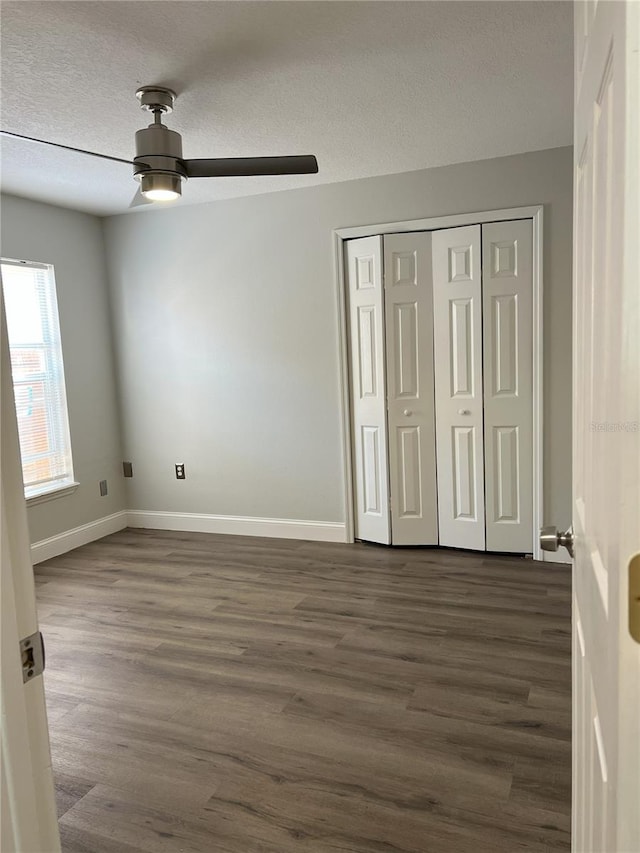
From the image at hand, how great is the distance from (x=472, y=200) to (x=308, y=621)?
107 inches

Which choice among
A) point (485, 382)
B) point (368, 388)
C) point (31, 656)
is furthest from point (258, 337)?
point (31, 656)

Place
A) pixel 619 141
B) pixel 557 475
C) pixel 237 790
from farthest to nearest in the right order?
pixel 557 475, pixel 237 790, pixel 619 141

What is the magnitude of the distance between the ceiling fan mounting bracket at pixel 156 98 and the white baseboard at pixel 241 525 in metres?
2.93

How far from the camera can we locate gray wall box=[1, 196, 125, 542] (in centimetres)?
450

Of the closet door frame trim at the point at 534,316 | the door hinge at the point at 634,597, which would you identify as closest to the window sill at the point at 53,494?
the closet door frame trim at the point at 534,316

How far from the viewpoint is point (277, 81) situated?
8.79 ft

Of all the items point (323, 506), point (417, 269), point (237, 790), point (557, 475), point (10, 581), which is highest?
point (417, 269)

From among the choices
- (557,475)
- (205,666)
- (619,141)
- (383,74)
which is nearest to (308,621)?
(205,666)

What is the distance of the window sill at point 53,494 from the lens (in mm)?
4438

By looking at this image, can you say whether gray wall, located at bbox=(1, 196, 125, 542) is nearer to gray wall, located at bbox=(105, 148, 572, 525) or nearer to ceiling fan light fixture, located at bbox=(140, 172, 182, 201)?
gray wall, located at bbox=(105, 148, 572, 525)

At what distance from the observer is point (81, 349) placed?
4.91 m

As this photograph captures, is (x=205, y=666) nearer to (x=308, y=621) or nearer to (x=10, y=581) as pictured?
(x=308, y=621)

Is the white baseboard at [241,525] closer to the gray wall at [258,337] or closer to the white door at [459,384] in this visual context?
the gray wall at [258,337]

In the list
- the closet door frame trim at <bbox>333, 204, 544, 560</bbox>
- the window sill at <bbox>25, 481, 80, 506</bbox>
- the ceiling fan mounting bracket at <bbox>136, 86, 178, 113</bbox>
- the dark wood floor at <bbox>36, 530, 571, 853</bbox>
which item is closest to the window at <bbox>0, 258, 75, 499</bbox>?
the window sill at <bbox>25, 481, 80, 506</bbox>
